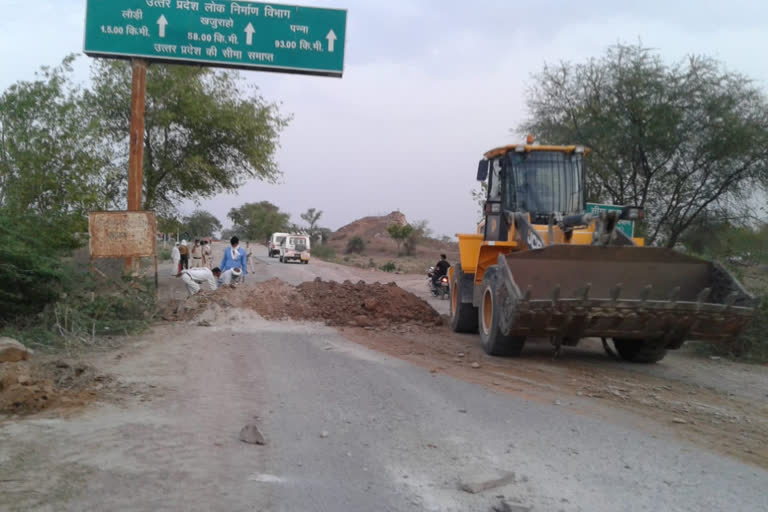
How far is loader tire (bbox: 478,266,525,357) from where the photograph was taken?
8556 millimetres

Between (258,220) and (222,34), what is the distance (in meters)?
88.9

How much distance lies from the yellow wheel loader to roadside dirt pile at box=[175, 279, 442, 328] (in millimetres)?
2696

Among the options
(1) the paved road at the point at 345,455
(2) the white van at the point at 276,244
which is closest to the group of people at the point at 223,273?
(1) the paved road at the point at 345,455

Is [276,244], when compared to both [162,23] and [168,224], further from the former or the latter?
[162,23]

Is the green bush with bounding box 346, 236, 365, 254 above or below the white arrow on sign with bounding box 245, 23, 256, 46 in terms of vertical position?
below

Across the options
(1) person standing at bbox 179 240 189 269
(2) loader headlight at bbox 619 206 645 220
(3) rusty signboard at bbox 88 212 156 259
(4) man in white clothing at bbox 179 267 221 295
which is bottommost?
(4) man in white clothing at bbox 179 267 221 295

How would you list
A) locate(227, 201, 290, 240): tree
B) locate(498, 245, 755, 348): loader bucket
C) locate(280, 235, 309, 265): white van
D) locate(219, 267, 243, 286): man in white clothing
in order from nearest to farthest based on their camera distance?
1. locate(498, 245, 755, 348): loader bucket
2. locate(219, 267, 243, 286): man in white clothing
3. locate(280, 235, 309, 265): white van
4. locate(227, 201, 290, 240): tree

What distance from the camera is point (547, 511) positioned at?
3945 mm

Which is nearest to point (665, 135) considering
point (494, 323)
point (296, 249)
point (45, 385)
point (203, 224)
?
point (494, 323)

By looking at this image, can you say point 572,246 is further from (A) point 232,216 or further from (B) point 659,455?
(A) point 232,216

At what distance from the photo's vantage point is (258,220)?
100938mm

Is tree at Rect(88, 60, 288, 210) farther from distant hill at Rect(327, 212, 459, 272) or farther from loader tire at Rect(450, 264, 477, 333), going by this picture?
distant hill at Rect(327, 212, 459, 272)

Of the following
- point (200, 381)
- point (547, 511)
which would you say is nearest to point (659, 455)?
point (547, 511)

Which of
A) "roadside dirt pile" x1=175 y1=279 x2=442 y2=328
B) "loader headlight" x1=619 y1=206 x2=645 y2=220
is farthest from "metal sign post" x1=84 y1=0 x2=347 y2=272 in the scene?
"loader headlight" x1=619 y1=206 x2=645 y2=220
